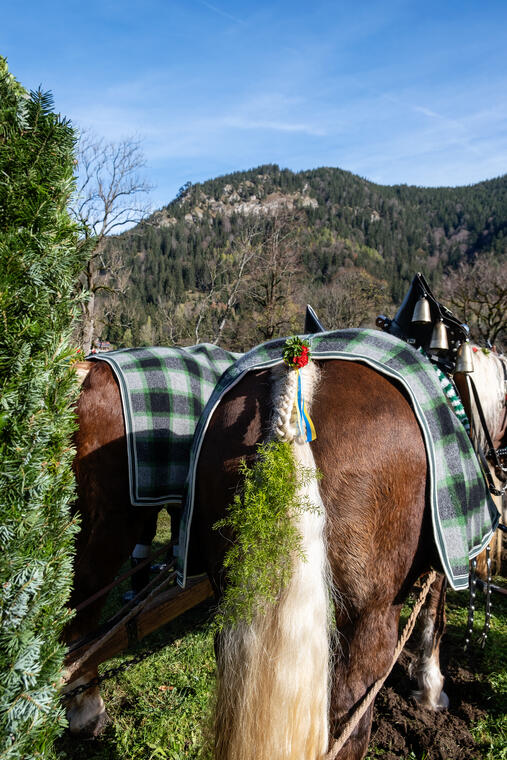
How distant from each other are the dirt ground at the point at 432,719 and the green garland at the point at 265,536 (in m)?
1.89

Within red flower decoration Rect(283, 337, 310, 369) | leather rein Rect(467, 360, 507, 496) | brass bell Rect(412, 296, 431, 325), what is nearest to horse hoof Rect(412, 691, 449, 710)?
leather rein Rect(467, 360, 507, 496)

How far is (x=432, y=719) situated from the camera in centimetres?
255

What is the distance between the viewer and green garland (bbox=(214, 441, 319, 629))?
4.06ft

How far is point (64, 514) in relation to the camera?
135 cm

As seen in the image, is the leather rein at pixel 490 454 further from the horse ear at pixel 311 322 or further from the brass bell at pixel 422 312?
the horse ear at pixel 311 322

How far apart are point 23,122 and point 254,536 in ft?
4.39

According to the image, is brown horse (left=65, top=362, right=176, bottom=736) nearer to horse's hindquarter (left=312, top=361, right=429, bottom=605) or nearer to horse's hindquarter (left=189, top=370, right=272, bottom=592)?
horse's hindquarter (left=189, top=370, right=272, bottom=592)

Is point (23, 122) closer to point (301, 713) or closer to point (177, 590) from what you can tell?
point (301, 713)

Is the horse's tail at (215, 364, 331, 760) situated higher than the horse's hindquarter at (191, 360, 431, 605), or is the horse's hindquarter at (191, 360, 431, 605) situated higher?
the horse's hindquarter at (191, 360, 431, 605)

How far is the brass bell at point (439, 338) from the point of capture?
2.12 m

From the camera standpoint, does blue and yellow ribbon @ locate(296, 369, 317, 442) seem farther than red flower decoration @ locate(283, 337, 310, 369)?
No

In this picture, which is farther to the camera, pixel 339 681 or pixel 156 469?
pixel 156 469

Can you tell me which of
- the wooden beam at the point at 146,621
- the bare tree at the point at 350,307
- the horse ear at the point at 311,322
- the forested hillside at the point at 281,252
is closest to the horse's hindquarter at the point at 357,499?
the wooden beam at the point at 146,621

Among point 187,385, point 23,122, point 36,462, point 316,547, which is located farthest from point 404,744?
point 23,122
